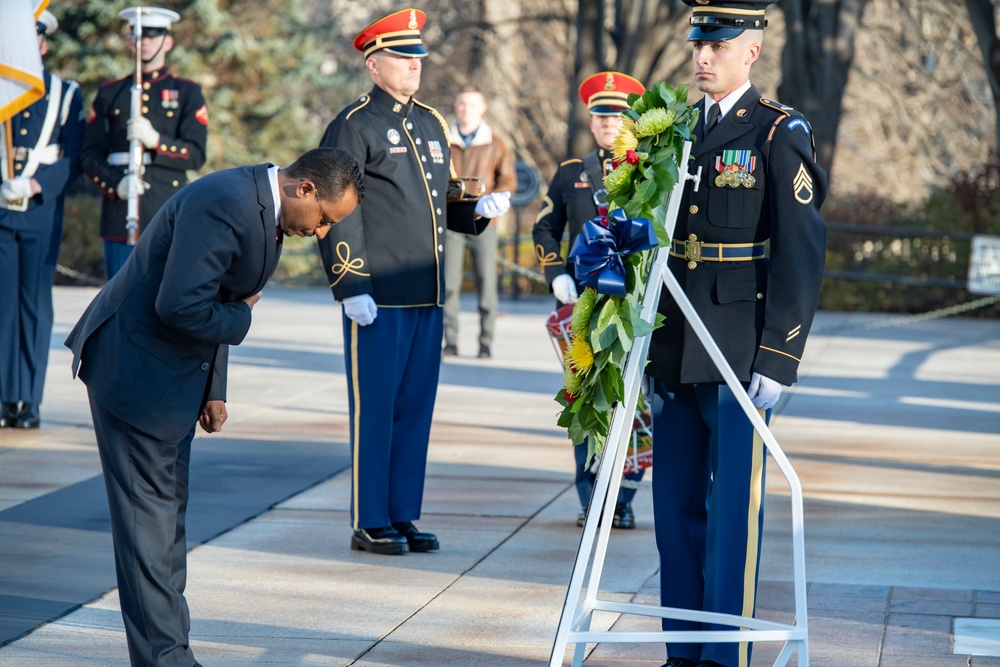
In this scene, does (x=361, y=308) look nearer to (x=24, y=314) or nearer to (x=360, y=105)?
(x=360, y=105)

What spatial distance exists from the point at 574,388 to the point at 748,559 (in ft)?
2.71

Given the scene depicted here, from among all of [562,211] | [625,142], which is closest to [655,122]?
[625,142]

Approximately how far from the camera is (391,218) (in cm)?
627

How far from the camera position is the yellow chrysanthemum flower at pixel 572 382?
13.9ft

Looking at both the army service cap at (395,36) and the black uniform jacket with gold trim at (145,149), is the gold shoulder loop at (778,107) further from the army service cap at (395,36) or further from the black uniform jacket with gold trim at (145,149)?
the black uniform jacket with gold trim at (145,149)

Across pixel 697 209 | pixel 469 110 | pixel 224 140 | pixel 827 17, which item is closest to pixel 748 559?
pixel 697 209

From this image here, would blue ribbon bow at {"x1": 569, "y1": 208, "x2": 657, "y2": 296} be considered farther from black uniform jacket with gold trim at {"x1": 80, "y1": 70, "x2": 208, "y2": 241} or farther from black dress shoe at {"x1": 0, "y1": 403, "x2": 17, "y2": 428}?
black dress shoe at {"x1": 0, "y1": 403, "x2": 17, "y2": 428}

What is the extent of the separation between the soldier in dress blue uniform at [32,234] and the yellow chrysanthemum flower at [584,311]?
538cm

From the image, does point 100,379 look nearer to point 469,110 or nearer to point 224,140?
point 469,110

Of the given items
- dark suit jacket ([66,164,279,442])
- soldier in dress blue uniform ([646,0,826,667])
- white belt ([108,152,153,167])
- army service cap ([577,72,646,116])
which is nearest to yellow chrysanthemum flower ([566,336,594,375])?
soldier in dress blue uniform ([646,0,826,667])

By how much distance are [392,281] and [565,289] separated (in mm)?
854

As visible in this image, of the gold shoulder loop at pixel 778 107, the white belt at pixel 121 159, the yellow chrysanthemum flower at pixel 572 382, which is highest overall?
the gold shoulder loop at pixel 778 107

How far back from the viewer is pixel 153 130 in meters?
8.62

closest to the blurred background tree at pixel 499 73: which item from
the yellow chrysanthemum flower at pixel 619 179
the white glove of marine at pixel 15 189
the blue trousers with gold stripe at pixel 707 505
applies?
the white glove of marine at pixel 15 189
